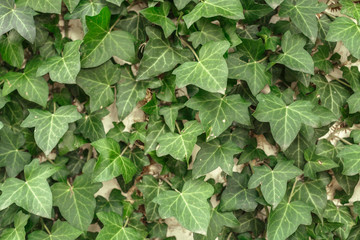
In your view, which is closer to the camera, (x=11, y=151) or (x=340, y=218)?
(x=11, y=151)

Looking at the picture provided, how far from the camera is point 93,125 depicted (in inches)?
52.8

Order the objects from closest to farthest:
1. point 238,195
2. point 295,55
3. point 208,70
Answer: point 208,70 → point 295,55 → point 238,195

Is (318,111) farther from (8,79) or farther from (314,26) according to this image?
(8,79)

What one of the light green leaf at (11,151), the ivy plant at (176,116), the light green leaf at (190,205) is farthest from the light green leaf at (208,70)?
the light green leaf at (11,151)

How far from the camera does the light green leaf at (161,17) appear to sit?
1214 millimetres

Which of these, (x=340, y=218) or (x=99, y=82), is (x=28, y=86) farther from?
(x=340, y=218)

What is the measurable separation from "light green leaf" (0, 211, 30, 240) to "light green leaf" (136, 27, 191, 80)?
62cm

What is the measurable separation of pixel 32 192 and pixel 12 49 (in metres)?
0.49

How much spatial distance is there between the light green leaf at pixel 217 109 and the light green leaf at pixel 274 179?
0.19 metres

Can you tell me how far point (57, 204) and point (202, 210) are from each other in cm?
51

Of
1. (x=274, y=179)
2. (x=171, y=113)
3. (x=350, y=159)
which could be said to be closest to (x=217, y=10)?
(x=171, y=113)

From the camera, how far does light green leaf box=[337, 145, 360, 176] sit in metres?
1.32

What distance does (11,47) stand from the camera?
1.29m

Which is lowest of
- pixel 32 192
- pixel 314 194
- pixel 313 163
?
pixel 314 194
